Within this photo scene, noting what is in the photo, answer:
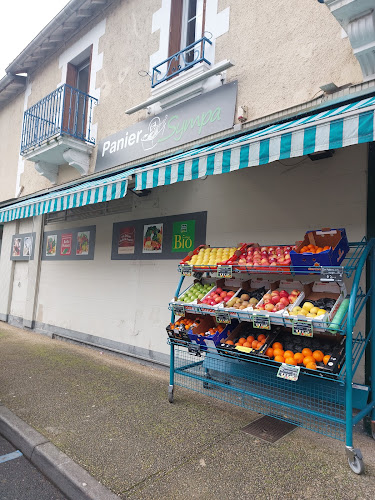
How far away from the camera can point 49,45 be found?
30.4 ft

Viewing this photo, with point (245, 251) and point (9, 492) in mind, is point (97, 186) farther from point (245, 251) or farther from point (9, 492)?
point (9, 492)

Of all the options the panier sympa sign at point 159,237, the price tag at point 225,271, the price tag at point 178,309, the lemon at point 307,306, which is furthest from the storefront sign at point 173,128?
the lemon at point 307,306

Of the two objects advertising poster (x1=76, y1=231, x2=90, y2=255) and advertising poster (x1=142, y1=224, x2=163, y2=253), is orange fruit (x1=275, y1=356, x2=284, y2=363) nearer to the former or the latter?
advertising poster (x1=142, y1=224, x2=163, y2=253)

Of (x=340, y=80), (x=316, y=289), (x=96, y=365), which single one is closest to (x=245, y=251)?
(x=316, y=289)

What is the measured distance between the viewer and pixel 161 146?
19.9ft

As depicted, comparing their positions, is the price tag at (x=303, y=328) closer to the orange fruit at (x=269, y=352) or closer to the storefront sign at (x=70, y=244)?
the orange fruit at (x=269, y=352)

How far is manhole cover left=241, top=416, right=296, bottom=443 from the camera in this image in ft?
11.6

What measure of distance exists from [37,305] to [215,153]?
25.5ft

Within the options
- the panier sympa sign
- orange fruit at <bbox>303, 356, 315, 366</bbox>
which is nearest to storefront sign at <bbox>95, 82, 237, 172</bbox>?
the panier sympa sign

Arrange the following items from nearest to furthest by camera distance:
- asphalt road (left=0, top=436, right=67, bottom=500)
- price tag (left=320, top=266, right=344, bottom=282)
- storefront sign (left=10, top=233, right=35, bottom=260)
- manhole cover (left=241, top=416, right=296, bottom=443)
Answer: asphalt road (left=0, top=436, right=67, bottom=500), price tag (left=320, top=266, right=344, bottom=282), manhole cover (left=241, top=416, right=296, bottom=443), storefront sign (left=10, top=233, right=35, bottom=260)

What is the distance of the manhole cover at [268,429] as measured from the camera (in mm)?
3537

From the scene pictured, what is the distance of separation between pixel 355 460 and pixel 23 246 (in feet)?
33.2

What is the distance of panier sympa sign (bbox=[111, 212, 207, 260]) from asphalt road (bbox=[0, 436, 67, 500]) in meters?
3.55

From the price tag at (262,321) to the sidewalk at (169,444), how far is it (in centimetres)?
116
